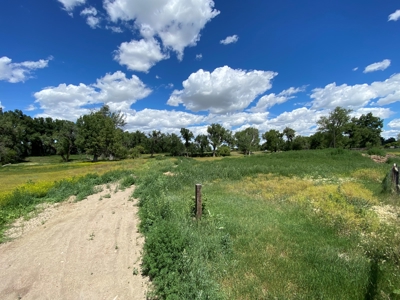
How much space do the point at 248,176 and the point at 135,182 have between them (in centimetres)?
970

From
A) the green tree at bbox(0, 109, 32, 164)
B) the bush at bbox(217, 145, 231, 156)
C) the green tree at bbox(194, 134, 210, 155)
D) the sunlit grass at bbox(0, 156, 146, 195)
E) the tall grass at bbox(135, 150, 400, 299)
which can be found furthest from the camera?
the green tree at bbox(194, 134, 210, 155)

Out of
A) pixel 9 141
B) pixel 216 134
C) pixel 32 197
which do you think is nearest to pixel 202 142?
pixel 216 134

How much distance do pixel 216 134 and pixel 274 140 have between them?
26.3 m

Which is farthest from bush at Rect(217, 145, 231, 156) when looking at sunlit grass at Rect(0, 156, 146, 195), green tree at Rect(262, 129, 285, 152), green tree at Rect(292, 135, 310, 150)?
sunlit grass at Rect(0, 156, 146, 195)

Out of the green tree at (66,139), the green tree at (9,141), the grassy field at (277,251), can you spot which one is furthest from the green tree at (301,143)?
the green tree at (9,141)

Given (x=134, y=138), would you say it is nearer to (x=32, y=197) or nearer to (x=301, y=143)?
(x=301, y=143)

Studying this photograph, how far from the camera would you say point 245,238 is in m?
5.38

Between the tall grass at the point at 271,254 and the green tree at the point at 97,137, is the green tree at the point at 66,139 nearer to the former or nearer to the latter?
A: the green tree at the point at 97,137

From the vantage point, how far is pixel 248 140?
266ft

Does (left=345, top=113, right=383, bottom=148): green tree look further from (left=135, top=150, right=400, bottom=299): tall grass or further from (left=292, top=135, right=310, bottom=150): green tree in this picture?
(left=135, top=150, right=400, bottom=299): tall grass

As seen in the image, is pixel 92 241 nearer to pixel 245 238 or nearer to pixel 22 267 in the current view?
pixel 22 267

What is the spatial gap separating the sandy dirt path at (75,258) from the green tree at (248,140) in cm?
7601

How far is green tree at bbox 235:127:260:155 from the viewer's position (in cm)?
8094

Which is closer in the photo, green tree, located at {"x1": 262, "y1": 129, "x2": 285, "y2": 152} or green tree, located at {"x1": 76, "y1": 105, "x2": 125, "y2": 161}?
green tree, located at {"x1": 76, "y1": 105, "x2": 125, "y2": 161}
